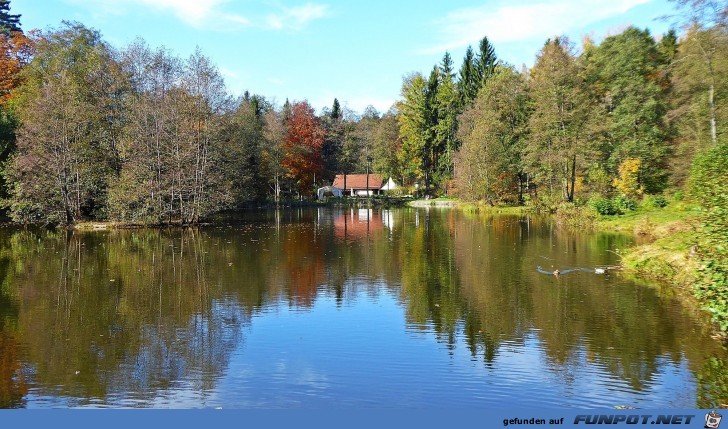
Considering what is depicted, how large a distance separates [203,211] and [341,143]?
61.8m

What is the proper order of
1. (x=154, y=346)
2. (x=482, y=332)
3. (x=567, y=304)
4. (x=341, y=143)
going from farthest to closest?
(x=341, y=143), (x=567, y=304), (x=482, y=332), (x=154, y=346)

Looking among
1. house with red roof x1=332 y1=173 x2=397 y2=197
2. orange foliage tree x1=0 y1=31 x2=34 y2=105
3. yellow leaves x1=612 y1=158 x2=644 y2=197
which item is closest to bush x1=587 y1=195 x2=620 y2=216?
yellow leaves x1=612 y1=158 x2=644 y2=197

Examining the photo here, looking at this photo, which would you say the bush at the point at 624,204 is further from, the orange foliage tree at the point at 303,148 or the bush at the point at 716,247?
the orange foliage tree at the point at 303,148

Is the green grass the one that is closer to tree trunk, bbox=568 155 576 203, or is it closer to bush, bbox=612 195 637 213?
bush, bbox=612 195 637 213

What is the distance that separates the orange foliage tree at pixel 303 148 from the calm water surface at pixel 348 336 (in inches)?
2133

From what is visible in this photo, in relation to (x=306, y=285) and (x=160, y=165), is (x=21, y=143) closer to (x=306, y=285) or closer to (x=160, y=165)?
(x=160, y=165)

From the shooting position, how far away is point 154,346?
9242 mm

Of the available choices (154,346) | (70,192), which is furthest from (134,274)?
(70,192)

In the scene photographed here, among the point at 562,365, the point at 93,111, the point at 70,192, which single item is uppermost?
the point at 93,111

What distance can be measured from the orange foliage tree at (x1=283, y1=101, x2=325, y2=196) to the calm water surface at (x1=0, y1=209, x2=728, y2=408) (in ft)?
178

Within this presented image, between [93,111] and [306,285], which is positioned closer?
[306,285]

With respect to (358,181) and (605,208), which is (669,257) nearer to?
(605,208)

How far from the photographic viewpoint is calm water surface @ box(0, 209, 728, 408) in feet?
23.2

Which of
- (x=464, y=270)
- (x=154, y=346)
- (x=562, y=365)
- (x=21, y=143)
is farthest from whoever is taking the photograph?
(x=21, y=143)
